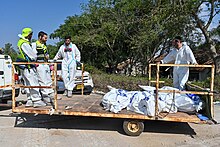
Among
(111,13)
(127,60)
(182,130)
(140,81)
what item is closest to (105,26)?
(111,13)

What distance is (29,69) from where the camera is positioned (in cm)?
545

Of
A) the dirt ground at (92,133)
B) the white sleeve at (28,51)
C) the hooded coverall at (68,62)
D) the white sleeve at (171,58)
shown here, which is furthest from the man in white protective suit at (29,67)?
the white sleeve at (171,58)

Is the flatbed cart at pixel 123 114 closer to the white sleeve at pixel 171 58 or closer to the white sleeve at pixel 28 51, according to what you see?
the white sleeve at pixel 28 51

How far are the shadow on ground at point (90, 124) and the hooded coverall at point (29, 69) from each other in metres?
0.81

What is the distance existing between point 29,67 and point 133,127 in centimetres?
263

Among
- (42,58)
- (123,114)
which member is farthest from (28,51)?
(123,114)

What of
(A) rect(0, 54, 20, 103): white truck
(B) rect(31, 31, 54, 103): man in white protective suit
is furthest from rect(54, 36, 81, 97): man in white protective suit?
(A) rect(0, 54, 20, 103): white truck

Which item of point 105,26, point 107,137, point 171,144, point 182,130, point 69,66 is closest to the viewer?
point 171,144

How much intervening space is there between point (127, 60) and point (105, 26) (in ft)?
25.7

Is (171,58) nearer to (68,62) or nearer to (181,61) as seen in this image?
(181,61)

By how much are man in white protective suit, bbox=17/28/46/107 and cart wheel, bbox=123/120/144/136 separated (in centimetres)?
195

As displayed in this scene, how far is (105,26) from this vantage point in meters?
21.2

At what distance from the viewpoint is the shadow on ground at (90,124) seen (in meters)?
5.58

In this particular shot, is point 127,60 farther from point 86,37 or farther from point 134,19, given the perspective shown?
point 134,19
